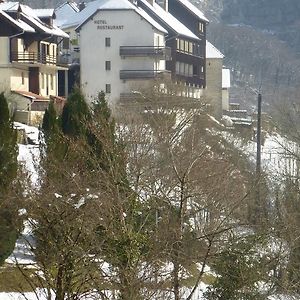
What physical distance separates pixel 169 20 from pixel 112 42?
10299 mm

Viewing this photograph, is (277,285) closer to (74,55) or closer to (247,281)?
(247,281)

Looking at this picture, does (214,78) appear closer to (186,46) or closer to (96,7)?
(186,46)

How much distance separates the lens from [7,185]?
2197 cm

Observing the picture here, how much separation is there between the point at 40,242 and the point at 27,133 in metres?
21.7

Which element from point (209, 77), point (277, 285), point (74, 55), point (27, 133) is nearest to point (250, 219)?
point (277, 285)

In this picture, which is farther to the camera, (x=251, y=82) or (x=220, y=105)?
(x=251, y=82)

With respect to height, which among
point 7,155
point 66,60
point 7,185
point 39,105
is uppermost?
point 66,60

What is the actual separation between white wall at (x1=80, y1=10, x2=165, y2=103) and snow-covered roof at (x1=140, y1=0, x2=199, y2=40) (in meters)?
5.67

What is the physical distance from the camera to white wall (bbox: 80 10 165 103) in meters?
59.8

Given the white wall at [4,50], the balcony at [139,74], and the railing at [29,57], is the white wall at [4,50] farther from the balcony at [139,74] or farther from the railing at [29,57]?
the balcony at [139,74]

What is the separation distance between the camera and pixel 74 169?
2177 centimetres

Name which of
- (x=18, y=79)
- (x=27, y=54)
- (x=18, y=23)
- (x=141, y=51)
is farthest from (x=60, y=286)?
(x=141, y=51)

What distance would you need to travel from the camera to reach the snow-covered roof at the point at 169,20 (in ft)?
217

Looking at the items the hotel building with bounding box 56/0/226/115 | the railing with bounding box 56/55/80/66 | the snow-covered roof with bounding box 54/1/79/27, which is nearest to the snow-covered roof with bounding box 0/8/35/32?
the railing with bounding box 56/55/80/66
